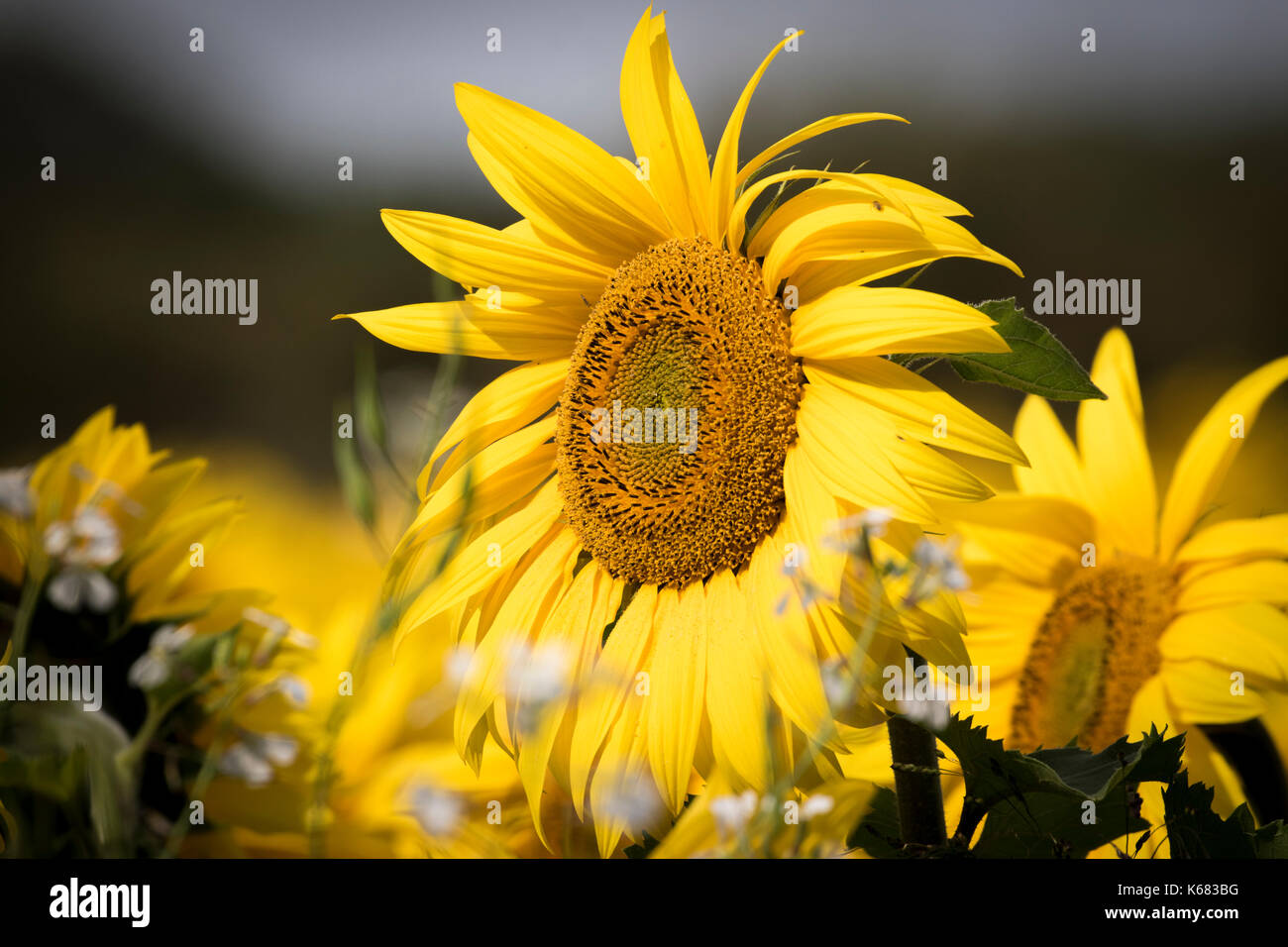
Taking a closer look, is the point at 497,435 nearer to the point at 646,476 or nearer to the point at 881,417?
the point at 646,476

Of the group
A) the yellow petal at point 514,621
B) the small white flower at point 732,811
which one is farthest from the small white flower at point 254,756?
the small white flower at point 732,811

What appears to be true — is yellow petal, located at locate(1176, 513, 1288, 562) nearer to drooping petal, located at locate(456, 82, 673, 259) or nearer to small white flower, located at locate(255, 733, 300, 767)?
drooping petal, located at locate(456, 82, 673, 259)

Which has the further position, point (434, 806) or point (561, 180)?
point (561, 180)

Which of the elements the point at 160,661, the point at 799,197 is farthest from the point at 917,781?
the point at 160,661

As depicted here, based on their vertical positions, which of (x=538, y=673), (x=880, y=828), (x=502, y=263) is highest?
(x=502, y=263)

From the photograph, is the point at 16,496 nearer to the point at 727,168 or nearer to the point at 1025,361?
the point at 727,168

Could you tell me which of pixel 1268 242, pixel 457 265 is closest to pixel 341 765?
pixel 457 265

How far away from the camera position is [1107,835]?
536 millimetres

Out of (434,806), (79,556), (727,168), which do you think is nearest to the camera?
(434,806)

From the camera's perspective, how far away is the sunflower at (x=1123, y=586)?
58 centimetres

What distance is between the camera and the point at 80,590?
2.14ft

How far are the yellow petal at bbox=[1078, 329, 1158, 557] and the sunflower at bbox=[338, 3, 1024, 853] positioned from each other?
171 millimetres

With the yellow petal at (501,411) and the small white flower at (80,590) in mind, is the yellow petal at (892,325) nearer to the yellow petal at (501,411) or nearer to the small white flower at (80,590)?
the yellow petal at (501,411)

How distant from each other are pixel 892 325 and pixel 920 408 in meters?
0.04
